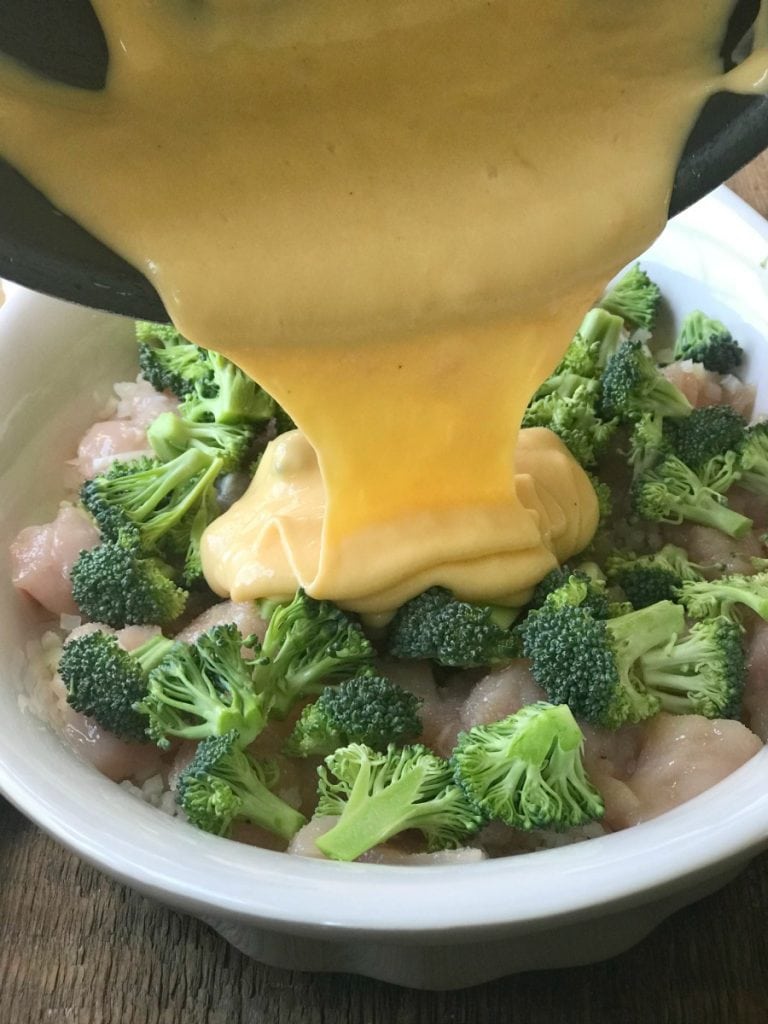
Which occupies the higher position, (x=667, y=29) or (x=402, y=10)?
(x=402, y=10)

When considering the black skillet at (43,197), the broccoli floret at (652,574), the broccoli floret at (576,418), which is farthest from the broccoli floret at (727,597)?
the black skillet at (43,197)

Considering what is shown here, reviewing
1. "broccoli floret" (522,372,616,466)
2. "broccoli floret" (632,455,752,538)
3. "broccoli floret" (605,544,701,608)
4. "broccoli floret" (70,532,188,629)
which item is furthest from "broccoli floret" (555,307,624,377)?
"broccoli floret" (70,532,188,629)

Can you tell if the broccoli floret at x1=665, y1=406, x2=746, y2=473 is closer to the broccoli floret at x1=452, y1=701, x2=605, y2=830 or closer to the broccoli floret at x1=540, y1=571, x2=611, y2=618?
the broccoli floret at x1=540, y1=571, x2=611, y2=618

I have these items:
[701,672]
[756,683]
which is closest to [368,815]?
[701,672]

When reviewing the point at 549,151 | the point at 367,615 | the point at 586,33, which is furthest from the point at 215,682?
the point at 586,33

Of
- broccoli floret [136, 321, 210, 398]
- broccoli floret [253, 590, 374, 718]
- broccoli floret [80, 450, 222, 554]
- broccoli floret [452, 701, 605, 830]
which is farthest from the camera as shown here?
broccoli floret [136, 321, 210, 398]

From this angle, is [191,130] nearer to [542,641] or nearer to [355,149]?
[355,149]
